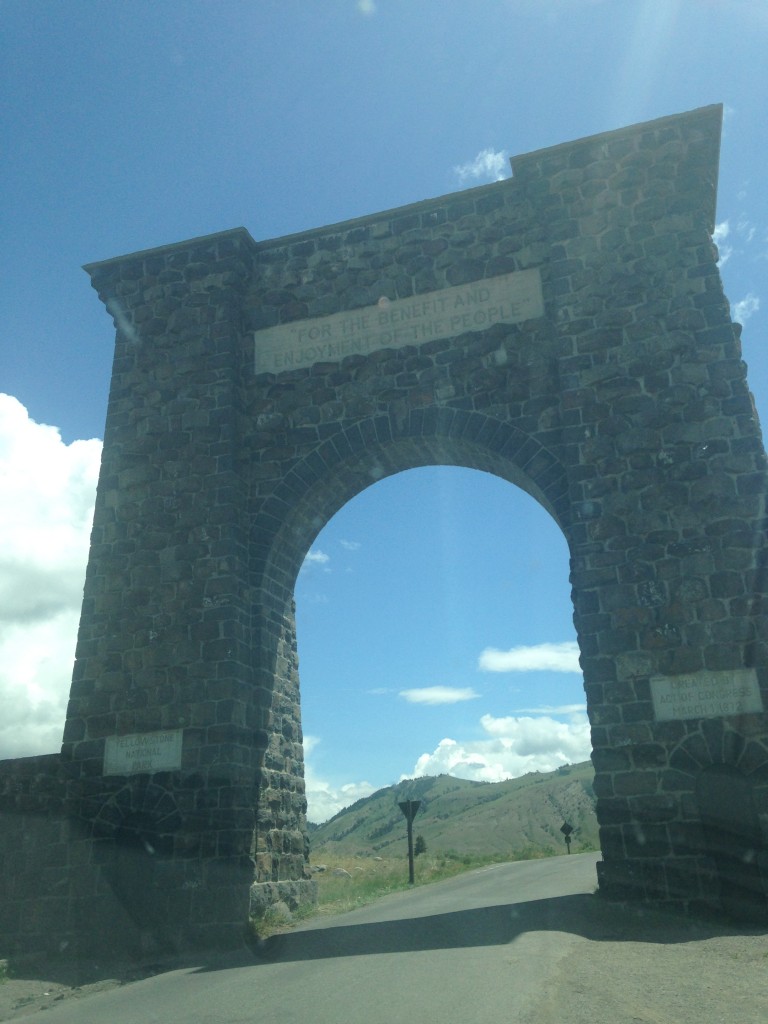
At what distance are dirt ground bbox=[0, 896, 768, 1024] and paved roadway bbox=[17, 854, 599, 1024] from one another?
0.63 feet

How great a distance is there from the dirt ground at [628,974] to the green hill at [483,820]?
31234 mm

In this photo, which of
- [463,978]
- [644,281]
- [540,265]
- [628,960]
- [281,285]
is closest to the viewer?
[463,978]

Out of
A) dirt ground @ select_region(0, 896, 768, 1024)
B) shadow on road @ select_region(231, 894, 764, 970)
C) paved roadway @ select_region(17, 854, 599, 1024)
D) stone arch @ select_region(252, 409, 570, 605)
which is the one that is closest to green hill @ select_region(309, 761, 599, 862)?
stone arch @ select_region(252, 409, 570, 605)

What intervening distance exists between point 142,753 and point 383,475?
16.3ft

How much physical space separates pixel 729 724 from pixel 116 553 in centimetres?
799

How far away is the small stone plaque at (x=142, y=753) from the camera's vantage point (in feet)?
36.7

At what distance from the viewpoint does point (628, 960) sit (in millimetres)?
7059

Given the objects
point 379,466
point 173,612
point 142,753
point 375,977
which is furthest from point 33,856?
point 379,466

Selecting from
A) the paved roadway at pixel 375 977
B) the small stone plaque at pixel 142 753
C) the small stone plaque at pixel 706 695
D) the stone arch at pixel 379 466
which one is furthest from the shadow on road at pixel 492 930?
the stone arch at pixel 379 466

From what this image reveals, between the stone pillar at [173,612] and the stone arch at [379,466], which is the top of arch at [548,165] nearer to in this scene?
the stone pillar at [173,612]

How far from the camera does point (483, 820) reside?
62094mm

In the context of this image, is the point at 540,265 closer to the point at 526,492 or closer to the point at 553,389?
the point at 553,389

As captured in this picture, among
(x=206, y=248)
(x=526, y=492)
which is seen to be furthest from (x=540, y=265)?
(x=206, y=248)

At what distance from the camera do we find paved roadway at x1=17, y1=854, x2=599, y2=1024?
580cm
